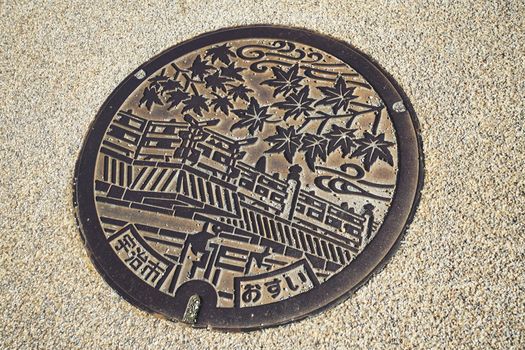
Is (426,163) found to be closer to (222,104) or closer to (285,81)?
(285,81)

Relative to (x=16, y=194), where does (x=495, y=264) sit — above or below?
above

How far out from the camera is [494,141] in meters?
2.44

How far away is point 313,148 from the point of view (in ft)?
8.15

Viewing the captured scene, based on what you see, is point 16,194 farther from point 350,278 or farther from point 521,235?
point 521,235

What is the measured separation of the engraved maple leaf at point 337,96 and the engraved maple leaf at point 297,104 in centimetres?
6

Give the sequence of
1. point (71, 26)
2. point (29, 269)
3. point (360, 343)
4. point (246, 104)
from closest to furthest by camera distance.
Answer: point (360, 343), point (29, 269), point (246, 104), point (71, 26)

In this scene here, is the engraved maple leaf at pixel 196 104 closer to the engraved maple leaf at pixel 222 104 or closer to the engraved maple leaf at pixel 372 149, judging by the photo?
the engraved maple leaf at pixel 222 104

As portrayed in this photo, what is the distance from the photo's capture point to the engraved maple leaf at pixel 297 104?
2605 mm

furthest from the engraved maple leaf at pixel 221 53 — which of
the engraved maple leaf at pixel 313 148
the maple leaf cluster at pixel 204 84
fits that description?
the engraved maple leaf at pixel 313 148

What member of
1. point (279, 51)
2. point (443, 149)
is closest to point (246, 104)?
point (279, 51)

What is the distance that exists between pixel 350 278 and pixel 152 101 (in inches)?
57.1

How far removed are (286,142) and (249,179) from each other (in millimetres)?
277

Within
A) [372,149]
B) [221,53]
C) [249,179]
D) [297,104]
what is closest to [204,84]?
[221,53]

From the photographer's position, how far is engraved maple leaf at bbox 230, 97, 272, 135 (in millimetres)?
2594
